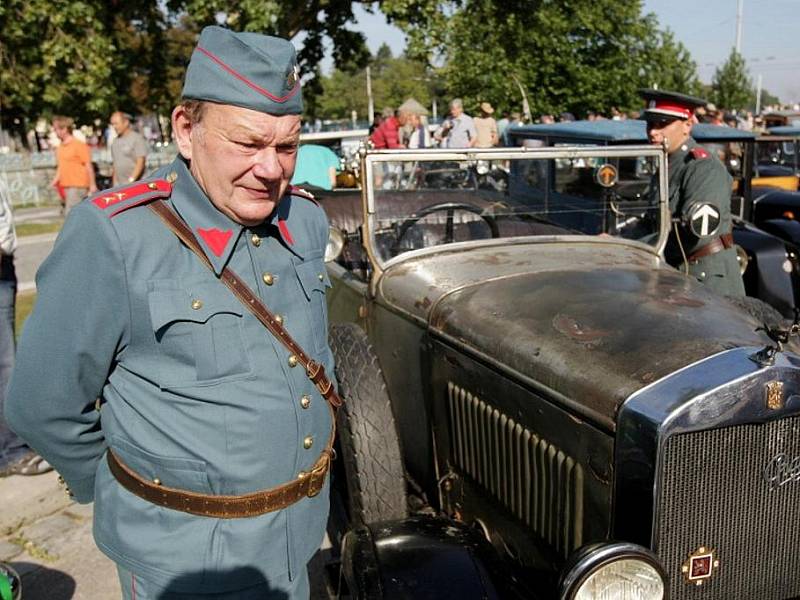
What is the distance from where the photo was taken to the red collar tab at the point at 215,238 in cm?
165

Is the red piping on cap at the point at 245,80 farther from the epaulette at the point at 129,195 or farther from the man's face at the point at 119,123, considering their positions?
the man's face at the point at 119,123

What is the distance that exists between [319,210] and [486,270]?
3.50ft

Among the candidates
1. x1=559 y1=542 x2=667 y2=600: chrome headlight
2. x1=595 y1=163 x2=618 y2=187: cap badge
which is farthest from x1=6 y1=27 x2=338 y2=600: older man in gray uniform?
x1=595 y1=163 x2=618 y2=187: cap badge

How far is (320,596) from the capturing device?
307 centimetres

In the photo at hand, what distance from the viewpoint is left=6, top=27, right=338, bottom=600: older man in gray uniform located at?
154cm

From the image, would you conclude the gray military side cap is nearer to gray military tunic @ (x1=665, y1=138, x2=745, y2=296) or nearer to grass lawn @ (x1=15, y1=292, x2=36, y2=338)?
gray military tunic @ (x1=665, y1=138, x2=745, y2=296)

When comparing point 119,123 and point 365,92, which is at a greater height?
point 365,92

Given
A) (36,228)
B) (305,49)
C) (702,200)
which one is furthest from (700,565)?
(36,228)

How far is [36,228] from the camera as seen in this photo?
12641 mm

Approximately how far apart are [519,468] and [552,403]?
320mm

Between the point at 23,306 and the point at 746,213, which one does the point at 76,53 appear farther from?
the point at 746,213

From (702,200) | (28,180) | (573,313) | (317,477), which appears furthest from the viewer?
(28,180)

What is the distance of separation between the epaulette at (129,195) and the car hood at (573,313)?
1167mm

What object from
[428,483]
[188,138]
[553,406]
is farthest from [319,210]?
[428,483]
